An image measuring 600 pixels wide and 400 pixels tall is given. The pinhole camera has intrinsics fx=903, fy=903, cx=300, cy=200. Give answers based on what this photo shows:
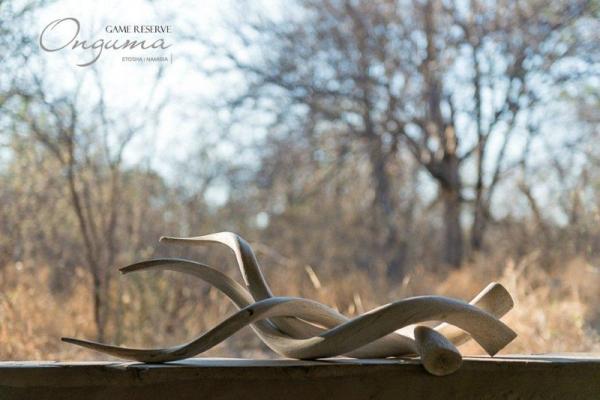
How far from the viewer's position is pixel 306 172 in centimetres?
724

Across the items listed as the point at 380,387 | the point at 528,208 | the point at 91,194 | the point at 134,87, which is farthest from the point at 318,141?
the point at 380,387

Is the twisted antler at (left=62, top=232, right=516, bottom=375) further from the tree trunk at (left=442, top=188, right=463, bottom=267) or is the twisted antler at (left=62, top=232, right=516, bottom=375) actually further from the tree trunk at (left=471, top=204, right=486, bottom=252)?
the tree trunk at (left=442, top=188, right=463, bottom=267)

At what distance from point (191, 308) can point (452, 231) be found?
3.13m

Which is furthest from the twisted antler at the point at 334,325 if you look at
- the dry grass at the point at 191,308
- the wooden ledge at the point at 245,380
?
the dry grass at the point at 191,308

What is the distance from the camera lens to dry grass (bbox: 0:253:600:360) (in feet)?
11.9

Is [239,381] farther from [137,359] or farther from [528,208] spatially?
[528,208]

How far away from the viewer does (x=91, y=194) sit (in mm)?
4871

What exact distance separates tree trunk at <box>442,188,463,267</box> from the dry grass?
138 cm

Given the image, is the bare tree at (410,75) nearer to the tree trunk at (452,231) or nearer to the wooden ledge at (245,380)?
the tree trunk at (452,231)

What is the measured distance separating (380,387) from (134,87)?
10.1ft

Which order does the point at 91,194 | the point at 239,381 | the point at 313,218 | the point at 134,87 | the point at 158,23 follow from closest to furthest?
1. the point at 239,381
2. the point at 134,87
3. the point at 158,23
4. the point at 91,194
5. the point at 313,218

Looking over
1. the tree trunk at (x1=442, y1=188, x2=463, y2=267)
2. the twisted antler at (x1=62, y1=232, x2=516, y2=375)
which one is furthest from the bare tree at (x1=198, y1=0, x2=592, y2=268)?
the twisted antler at (x1=62, y1=232, x2=516, y2=375)

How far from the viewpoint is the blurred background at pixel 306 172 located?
4.04 m

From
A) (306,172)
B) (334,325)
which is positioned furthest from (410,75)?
(334,325)
